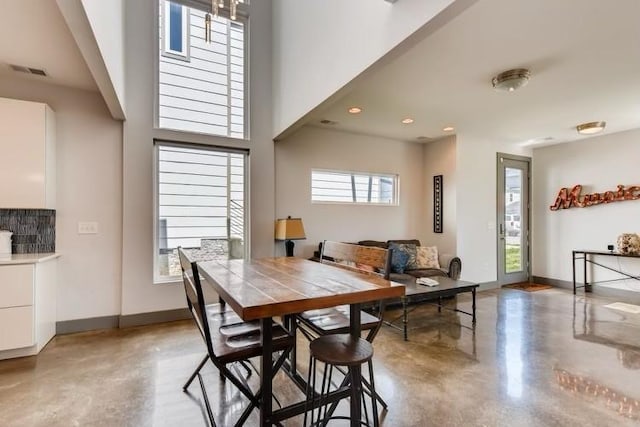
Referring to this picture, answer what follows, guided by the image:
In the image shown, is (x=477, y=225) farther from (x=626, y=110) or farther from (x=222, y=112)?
(x=222, y=112)

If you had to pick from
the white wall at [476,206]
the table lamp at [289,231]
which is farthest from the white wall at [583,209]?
the table lamp at [289,231]

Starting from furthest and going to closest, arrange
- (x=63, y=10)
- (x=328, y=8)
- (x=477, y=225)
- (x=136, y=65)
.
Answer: (x=477, y=225)
(x=136, y=65)
(x=328, y=8)
(x=63, y=10)

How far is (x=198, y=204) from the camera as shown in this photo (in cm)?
404

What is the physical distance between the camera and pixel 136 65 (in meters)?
3.58

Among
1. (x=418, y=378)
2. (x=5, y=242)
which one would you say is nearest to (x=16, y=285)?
(x=5, y=242)

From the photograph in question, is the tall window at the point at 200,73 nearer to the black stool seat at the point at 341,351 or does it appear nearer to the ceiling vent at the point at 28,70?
the ceiling vent at the point at 28,70

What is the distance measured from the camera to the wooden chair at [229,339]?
1.60 m

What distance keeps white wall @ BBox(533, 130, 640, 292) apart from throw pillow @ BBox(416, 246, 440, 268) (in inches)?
104

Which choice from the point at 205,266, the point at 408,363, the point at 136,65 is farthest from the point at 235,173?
the point at 408,363

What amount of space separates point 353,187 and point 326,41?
262 centimetres

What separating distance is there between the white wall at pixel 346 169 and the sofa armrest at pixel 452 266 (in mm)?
966

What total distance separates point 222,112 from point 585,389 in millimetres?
4610

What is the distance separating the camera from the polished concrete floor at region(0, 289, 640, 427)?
6.41ft

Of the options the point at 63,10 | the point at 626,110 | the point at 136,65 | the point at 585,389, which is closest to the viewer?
the point at 63,10
